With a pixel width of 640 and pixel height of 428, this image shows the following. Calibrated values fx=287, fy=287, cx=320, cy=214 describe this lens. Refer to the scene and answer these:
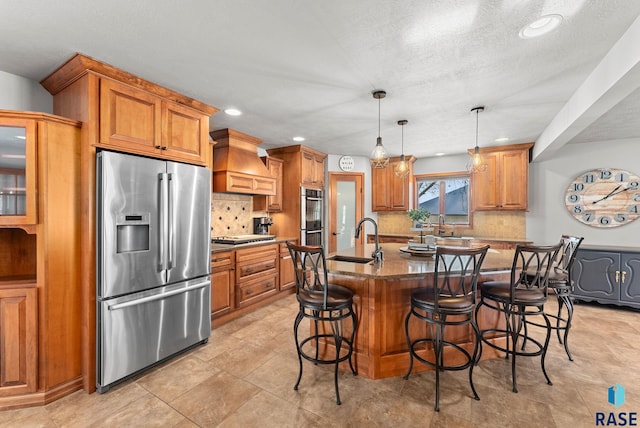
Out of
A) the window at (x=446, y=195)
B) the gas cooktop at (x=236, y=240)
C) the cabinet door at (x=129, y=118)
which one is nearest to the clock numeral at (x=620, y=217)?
the window at (x=446, y=195)

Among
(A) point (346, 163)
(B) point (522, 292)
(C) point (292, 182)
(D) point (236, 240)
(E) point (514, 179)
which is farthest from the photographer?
(A) point (346, 163)

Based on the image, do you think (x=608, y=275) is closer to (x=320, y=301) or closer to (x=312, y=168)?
(x=320, y=301)

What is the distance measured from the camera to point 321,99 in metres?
2.96

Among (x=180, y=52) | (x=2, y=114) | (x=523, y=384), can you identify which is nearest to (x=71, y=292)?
(x=2, y=114)

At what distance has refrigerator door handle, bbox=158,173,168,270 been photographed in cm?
254

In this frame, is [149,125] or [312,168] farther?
[312,168]

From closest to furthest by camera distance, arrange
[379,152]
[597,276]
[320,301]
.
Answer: [320,301], [379,152], [597,276]

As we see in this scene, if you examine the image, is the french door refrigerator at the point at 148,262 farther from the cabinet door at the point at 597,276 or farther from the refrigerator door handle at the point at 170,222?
the cabinet door at the point at 597,276

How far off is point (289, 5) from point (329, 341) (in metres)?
2.57

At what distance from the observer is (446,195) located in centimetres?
589

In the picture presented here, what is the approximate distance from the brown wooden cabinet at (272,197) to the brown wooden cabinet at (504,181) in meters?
3.55

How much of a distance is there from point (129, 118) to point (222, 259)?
5.80ft

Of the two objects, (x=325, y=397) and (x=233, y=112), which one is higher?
(x=233, y=112)

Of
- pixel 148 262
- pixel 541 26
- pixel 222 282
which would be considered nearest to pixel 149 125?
pixel 148 262
